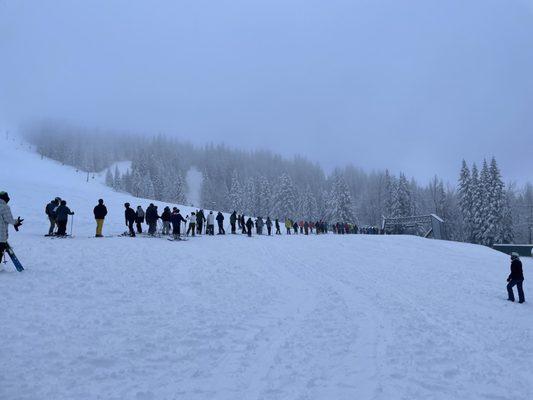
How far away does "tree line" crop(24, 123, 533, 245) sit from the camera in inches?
2539

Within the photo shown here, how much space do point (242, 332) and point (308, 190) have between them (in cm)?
10212

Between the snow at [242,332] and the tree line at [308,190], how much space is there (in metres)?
55.7

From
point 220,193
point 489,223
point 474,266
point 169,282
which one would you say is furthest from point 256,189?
point 169,282

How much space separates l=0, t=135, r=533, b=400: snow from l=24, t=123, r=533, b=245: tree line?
55.7 m

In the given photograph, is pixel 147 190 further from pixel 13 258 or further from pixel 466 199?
pixel 13 258

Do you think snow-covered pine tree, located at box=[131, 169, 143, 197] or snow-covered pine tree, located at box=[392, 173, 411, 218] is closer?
snow-covered pine tree, located at box=[392, 173, 411, 218]

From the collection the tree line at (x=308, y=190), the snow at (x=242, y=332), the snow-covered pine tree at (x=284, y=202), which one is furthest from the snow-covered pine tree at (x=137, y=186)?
the snow at (x=242, y=332)

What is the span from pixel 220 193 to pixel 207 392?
464 feet

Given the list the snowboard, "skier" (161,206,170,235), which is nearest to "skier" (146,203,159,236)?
"skier" (161,206,170,235)

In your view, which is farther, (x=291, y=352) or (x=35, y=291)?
(x=35, y=291)

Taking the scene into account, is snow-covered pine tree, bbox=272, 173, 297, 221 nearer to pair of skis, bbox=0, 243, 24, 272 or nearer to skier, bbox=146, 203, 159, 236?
skier, bbox=146, 203, 159, 236

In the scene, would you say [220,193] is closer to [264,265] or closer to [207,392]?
[264,265]

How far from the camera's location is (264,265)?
15.0 metres

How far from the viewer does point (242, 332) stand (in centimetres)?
707
